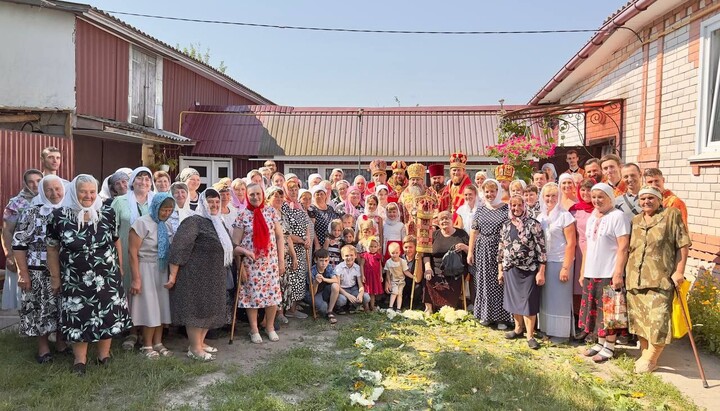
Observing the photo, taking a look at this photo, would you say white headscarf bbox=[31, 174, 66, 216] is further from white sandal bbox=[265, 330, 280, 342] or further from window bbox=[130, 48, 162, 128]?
window bbox=[130, 48, 162, 128]

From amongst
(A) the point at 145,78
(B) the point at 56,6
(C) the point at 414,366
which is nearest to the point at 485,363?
(C) the point at 414,366

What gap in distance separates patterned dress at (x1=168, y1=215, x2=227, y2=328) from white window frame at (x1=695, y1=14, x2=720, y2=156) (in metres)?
5.54

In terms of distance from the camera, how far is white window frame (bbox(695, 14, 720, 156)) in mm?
5742

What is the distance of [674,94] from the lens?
644cm

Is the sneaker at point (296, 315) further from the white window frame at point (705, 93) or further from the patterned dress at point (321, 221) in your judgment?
the white window frame at point (705, 93)

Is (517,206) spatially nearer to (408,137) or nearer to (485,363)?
(485,363)

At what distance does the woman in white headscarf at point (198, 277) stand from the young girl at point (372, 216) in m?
2.31

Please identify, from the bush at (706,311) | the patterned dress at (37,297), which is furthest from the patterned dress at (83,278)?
the bush at (706,311)

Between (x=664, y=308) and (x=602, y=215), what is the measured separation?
971 mm

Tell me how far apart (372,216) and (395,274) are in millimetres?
823

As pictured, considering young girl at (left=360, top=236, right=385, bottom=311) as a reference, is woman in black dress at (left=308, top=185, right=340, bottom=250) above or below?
above

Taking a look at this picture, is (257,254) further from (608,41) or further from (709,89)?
(608,41)

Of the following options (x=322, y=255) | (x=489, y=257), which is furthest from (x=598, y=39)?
(x=322, y=255)

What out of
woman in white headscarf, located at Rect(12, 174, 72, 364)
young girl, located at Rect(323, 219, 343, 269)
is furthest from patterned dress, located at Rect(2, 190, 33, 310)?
young girl, located at Rect(323, 219, 343, 269)
